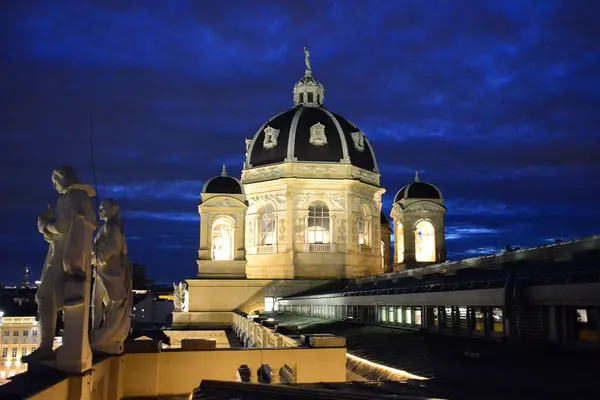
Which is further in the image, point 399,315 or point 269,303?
point 269,303

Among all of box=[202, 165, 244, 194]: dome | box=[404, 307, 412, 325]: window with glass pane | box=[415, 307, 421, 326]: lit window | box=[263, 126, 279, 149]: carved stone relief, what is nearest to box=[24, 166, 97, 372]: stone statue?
box=[415, 307, 421, 326]: lit window

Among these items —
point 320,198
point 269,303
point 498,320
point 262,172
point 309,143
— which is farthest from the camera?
point 262,172

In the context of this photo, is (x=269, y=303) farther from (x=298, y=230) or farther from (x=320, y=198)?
(x=320, y=198)

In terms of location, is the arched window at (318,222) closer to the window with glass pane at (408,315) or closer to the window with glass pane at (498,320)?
the window with glass pane at (408,315)

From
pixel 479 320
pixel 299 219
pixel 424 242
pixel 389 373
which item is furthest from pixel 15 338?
pixel 389 373

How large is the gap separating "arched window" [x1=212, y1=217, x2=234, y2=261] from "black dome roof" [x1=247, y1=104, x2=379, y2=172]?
7.63 meters

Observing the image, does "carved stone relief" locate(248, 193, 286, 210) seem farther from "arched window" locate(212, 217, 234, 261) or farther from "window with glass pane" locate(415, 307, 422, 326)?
"window with glass pane" locate(415, 307, 422, 326)

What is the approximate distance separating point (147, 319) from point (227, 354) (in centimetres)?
10222

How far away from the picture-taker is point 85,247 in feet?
33.6

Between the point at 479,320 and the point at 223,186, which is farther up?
the point at 223,186

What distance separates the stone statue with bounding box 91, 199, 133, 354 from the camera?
42.0 ft

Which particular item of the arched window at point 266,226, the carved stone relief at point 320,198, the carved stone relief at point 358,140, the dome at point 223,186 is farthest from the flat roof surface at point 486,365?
the carved stone relief at point 358,140

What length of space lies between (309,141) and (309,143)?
239 mm

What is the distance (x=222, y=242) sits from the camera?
62.7m
